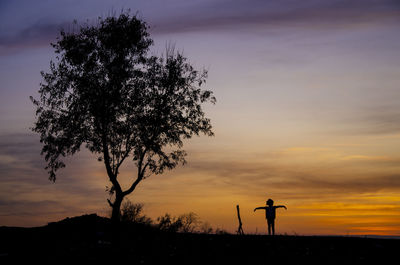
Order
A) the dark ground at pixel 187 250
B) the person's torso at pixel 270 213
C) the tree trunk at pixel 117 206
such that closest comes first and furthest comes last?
the dark ground at pixel 187 250
the person's torso at pixel 270 213
the tree trunk at pixel 117 206

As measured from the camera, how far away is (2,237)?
24.5 m

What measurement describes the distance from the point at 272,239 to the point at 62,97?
81.0ft

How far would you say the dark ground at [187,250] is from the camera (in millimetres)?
18234

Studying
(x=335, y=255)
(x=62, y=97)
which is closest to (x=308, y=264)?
(x=335, y=255)

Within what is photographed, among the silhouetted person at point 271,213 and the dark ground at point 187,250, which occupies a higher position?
the silhouetted person at point 271,213

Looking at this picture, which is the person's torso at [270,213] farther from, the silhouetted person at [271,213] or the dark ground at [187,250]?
the dark ground at [187,250]

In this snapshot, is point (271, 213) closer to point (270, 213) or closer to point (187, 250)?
point (270, 213)

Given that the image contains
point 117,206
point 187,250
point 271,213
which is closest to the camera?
point 187,250

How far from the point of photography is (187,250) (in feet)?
67.6

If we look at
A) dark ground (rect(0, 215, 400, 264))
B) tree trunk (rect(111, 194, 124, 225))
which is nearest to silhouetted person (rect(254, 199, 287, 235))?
dark ground (rect(0, 215, 400, 264))

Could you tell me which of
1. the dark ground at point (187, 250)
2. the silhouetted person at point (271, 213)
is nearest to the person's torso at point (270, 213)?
the silhouetted person at point (271, 213)

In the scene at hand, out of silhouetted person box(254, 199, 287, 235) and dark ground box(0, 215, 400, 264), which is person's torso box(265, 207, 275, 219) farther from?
dark ground box(0, 215, 400, 264)

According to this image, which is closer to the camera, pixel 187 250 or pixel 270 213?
pixel 187 250

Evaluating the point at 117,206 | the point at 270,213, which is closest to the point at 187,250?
the point at 270,213
